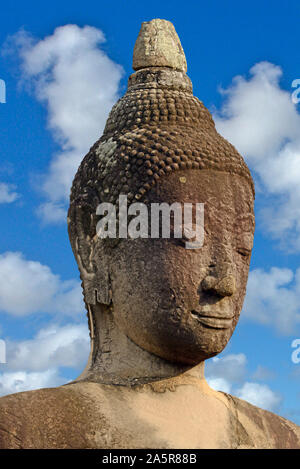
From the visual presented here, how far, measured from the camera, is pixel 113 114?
30.7 ft

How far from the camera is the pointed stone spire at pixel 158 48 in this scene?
9.49 metres

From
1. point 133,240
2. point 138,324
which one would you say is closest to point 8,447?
point 138,324

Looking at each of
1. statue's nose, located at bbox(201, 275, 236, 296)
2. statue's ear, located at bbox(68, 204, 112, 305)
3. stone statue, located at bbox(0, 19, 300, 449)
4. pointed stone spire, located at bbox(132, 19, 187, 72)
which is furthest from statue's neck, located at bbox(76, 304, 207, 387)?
pointed stone spire, located at bbox(132, 19, 187, 72)

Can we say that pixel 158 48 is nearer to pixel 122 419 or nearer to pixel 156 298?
pixel 156 298

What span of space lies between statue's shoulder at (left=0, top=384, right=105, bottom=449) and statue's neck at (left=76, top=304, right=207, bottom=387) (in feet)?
1.97

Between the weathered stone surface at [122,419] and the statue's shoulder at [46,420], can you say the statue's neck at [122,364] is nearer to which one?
the weathered stone surface at [122,419]

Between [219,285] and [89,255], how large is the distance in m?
1.57

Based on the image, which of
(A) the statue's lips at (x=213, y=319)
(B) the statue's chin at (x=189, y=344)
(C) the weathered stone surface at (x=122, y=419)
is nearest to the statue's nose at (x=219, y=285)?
(A) the statue's lips at (x=213, y=319)

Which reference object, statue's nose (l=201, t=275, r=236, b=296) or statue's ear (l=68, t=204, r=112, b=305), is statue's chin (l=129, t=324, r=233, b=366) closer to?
statue's nose (l=201, t=275, r=236, b=296)

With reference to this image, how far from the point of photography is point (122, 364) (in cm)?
→ 838

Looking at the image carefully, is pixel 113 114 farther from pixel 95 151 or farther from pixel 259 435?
A: pixel 259 435

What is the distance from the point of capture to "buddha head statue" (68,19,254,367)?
8094 mm

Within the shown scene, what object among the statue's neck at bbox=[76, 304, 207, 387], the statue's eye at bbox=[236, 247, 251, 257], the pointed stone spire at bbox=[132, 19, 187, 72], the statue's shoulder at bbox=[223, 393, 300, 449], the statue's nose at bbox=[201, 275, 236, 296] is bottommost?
the statue's shoulder at bbox=[223, 393, 300, 449]

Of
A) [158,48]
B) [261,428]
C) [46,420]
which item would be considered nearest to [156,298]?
[46,420]
